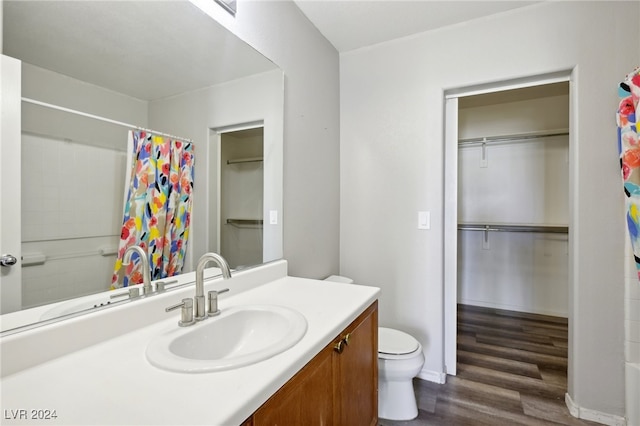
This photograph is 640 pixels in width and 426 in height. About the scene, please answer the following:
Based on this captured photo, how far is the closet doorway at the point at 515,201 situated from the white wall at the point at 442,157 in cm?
126

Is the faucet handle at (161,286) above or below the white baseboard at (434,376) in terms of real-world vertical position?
above

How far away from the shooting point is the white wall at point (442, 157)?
5.30 ft

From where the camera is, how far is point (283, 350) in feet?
2.62

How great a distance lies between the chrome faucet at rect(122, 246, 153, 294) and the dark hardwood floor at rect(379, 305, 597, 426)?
145cm

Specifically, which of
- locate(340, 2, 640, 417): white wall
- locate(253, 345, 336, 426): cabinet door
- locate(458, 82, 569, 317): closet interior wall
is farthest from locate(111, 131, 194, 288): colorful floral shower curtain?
locate(458, 82, 569, 317): closet interior wall

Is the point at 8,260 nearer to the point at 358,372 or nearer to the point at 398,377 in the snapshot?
the point at 358,372

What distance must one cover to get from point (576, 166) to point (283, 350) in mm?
1889

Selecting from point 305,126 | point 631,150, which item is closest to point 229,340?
point 305,126

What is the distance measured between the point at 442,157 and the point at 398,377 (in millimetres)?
1389

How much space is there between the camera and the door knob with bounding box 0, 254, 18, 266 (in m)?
0.71

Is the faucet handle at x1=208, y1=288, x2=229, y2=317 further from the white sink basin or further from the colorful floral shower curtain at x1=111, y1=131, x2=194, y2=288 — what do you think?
the colorful floral shower curtain at x1=111, y1=131, x2=194, y2=288

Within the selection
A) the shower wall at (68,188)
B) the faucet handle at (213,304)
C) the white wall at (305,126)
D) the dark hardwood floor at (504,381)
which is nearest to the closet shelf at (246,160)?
the white wall at (305,126)

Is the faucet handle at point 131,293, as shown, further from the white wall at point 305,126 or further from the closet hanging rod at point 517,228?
the closet hanging rod at point 517,228

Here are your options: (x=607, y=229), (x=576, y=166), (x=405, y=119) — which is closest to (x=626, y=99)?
(x=576, y=166)
